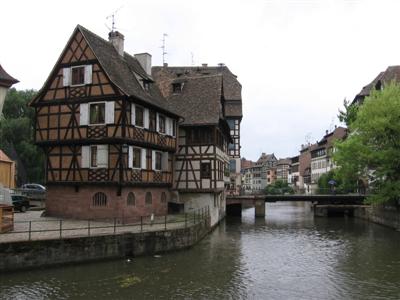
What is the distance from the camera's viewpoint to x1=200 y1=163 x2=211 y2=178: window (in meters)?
40.2

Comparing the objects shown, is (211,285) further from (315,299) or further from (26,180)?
(26,180)

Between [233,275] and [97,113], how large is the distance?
Result: 15217 mm

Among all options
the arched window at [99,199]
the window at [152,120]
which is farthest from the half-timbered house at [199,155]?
the arched window at [99,199]

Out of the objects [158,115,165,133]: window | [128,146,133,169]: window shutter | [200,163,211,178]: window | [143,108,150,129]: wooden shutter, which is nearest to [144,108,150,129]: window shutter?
[143,108,150,129]: wooden shutter

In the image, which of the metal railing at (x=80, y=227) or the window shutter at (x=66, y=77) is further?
the window shutter at (x=66, y=77)

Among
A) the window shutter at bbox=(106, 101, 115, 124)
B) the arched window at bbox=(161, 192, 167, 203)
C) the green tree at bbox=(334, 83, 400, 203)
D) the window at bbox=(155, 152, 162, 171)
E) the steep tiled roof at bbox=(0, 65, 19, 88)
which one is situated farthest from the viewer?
the green tree at bbox=(334, 83, 400, 203)

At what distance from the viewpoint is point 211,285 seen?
19781 millimetres

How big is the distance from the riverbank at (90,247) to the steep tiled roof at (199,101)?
13.6 metres

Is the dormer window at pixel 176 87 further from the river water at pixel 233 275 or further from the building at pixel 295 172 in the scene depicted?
the building at pixel 295 172

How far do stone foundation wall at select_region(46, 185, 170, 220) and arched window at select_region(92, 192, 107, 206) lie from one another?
7.1 inches

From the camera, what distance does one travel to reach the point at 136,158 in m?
32.6

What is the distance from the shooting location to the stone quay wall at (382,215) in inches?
1674

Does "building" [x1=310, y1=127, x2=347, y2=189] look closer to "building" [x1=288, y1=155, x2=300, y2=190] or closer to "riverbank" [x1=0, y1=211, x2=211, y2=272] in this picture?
"building" [x1=288, y1=155, x2=300, y2=190]

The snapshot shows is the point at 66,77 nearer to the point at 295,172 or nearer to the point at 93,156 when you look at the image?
the point at 93,156
